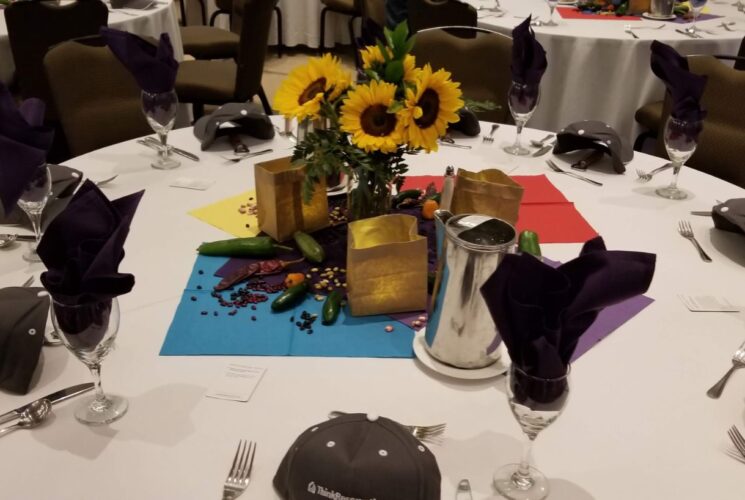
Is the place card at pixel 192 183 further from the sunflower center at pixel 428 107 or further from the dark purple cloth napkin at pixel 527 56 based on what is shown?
the dark purple cloth napkin at pixel 527 56

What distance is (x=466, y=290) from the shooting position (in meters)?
0.91

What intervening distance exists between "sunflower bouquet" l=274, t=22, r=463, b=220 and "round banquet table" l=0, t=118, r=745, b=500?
33 cm

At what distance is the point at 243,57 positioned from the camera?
3070 millimetres

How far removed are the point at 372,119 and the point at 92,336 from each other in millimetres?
534

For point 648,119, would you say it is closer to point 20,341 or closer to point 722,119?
point 722,119

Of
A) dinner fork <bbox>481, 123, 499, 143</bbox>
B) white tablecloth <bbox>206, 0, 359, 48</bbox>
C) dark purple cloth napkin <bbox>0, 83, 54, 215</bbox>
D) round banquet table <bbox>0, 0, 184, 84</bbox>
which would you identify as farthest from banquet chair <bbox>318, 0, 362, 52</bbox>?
dark purple cloth napkin <bbox>0, 83, 54, 215</bbox>

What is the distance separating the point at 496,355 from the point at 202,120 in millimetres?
1137

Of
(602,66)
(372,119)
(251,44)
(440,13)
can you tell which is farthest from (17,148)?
(602,66)

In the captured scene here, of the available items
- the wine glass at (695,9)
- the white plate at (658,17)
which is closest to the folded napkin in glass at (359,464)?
the wine glass at (695,9)

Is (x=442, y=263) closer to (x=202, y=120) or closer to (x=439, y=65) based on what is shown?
(x=202, y=120)

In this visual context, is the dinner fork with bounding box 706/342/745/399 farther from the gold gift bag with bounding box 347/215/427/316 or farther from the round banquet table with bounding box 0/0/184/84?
the round banquet table with bounding box 0/0/184/84

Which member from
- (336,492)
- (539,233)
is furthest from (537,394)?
(539,233)

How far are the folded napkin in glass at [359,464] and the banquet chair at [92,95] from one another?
1.60 m

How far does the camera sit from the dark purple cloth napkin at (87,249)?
772 millimetres
